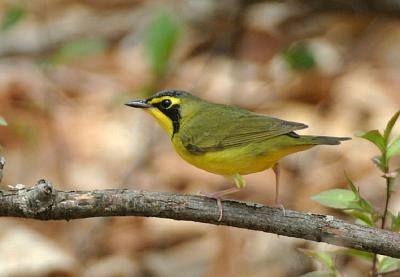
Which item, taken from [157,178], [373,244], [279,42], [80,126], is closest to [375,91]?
[279,42]

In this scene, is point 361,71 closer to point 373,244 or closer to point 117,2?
point 117,2

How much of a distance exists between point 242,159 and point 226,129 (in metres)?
0.39

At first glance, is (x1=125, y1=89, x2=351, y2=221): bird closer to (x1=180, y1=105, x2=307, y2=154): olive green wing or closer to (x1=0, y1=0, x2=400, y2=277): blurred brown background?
(x1=180, y1=105, x2=307, y2=154): olive green wing

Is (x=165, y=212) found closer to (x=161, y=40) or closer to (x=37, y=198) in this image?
(x=37, y=198)

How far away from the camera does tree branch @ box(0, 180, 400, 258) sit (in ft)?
11.1

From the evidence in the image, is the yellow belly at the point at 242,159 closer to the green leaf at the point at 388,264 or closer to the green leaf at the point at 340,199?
the green leaf at the point at 340,199

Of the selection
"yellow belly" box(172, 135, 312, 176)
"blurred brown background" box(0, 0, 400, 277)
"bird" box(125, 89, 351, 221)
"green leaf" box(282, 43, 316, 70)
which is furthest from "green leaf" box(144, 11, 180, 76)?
"yellow belly" box(172, 135, 312, 176)

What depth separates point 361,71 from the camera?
31.1 ft

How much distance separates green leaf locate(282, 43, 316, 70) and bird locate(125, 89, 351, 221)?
6.03ft

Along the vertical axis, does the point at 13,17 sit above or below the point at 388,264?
above

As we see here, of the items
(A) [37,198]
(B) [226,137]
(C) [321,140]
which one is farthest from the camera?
Answer: (B) [226,137]

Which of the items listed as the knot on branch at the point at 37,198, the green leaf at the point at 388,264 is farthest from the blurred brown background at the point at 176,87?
the knot on branch at the point at 37,198

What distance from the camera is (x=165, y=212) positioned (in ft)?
11.5

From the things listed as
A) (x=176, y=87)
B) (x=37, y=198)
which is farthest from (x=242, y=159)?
(x=176, y=87)
